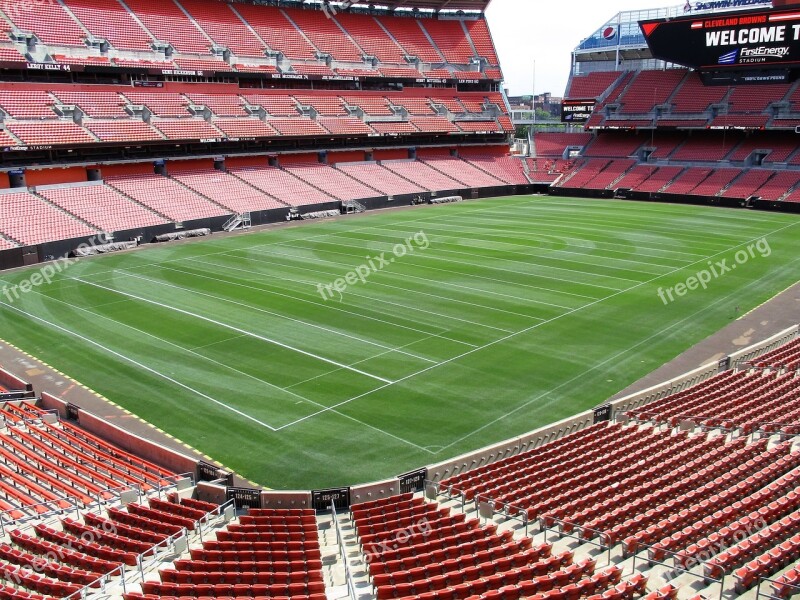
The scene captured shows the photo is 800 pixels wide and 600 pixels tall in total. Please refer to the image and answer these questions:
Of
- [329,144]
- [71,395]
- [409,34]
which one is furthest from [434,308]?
[409,34]

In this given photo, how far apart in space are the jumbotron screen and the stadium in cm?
23

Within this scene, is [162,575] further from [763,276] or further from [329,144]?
[329,144]

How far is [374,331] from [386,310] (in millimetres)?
2676

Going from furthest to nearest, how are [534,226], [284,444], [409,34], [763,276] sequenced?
[409,34]
[534,226]
[763,276]
[284,444]

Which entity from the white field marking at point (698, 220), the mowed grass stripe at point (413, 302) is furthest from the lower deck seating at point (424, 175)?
the mowed grass stripe at point (413, 302)

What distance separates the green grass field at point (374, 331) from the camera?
18672 mm

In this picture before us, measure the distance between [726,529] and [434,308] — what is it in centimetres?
1867

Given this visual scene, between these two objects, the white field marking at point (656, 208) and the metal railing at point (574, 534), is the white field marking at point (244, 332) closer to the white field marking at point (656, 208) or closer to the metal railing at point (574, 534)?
the metal railing at point (574, 534)

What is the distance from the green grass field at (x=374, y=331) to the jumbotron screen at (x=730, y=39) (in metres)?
20.6

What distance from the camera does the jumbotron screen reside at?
56.1m

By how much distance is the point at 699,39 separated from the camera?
2384 inches

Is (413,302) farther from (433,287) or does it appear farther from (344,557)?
(344,557)

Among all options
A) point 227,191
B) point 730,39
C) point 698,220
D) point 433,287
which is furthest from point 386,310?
point 730,39

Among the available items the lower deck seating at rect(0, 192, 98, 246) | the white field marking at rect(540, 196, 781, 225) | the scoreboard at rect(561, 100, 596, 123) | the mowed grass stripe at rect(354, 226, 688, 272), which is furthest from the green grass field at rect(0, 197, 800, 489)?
the scoreboard at rect(561, 100, 596, 123)
